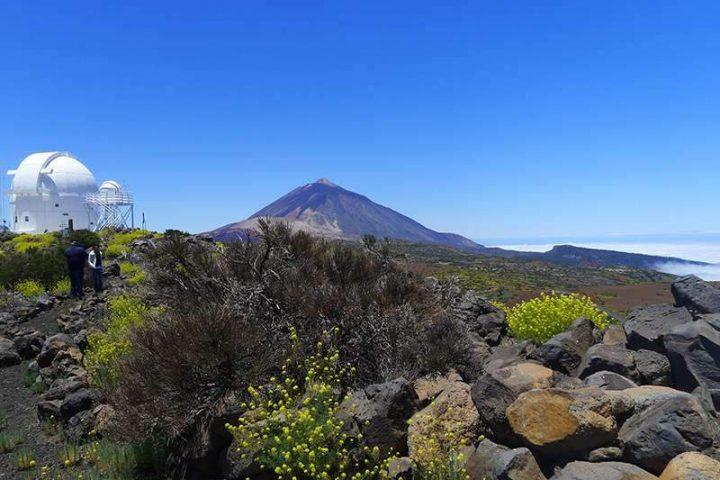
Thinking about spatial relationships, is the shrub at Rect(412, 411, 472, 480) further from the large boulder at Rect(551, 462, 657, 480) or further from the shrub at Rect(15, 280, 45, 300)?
the shrub at Rect(15, 280, 45, 300)

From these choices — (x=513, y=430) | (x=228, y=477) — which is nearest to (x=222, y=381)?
(x=228, y=477)

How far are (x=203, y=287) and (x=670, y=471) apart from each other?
565 cm

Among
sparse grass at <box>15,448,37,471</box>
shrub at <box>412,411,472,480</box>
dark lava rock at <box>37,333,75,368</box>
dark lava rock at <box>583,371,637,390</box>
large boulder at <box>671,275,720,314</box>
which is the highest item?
large boulder at <box>671,275,720,314</box>

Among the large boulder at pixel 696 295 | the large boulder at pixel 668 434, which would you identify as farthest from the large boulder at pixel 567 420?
the large boulder at pixel 696 295

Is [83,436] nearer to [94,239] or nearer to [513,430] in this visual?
[513,430]

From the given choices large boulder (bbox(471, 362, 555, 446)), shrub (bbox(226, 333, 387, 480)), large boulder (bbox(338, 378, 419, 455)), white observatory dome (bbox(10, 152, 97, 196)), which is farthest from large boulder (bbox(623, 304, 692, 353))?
white observatory dome (bbox(10, 152, 97, 196))

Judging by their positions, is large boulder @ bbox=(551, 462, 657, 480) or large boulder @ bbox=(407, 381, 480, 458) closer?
large boulder @ bbox=(551, 462, 657, 480)

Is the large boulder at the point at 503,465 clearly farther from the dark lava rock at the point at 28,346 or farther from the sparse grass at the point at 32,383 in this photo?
the dark lava rock at the point at 28,346

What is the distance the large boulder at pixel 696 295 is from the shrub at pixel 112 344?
6205mm

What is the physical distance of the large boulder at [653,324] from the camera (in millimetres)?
5285

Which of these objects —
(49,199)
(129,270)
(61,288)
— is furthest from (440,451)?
(49,199)

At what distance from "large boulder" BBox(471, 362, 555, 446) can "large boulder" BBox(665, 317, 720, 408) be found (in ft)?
3.86

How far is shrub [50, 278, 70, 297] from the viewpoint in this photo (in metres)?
15.4

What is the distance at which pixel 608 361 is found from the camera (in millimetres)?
4980
